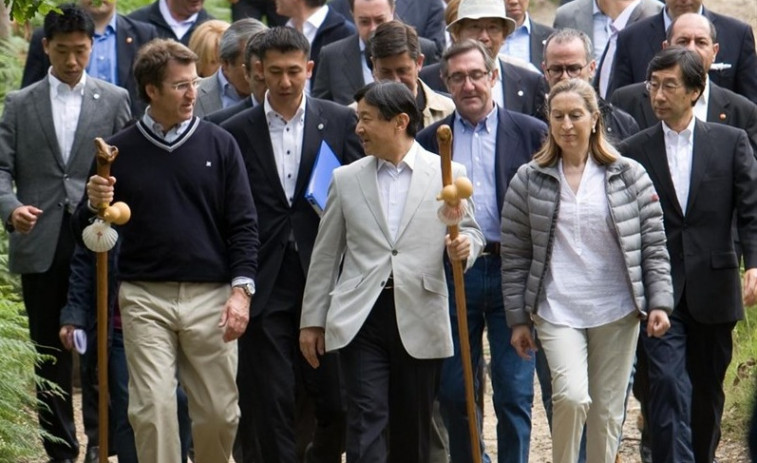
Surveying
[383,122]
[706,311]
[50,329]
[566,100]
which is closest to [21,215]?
[50,329]

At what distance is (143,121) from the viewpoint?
373 inches

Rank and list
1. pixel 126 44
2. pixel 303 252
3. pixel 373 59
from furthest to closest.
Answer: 1. pixel 126 44
2. pixel 373 59
3. pixel 303 252

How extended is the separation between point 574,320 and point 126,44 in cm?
474

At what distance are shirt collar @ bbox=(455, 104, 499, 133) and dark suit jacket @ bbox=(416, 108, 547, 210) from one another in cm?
3

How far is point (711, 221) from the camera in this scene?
10.0 m

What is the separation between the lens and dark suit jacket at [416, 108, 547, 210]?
10055 mm

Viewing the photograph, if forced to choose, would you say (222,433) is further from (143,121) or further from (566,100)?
(566,100)

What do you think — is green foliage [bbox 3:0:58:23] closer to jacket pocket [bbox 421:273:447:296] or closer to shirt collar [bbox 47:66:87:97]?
jacket pocket [bbox 421:273:447:296]

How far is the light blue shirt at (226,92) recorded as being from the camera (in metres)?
11.5

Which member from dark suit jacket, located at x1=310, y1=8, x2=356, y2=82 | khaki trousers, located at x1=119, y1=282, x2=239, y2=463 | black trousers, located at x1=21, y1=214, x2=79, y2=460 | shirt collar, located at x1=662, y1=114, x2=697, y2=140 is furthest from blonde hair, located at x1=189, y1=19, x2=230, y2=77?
shirt collar, located at x1=662, y1=114, x2=697, y2=140

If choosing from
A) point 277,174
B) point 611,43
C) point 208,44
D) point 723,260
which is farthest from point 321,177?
point 611,43

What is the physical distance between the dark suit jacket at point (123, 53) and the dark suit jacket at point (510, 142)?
2697mm

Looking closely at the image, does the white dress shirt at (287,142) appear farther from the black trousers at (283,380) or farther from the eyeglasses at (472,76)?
the eyeglasses at (472,76)

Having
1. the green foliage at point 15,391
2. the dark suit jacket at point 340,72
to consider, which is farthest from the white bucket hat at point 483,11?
the green foliage at point 15,391
